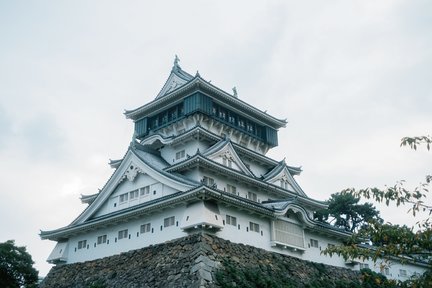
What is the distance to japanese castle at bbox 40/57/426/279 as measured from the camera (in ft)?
72.5

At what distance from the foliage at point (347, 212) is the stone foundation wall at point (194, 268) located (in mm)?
29552

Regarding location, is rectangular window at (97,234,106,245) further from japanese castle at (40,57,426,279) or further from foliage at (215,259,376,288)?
foliage at (215,259,376,288)

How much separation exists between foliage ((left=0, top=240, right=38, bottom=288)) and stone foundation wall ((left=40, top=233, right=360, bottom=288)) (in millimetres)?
8499

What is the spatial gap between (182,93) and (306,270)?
14588 millimetres

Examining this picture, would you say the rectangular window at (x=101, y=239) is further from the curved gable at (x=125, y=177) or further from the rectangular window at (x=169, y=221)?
the rectangular window at (x=169, y=221)

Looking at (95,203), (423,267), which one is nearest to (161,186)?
(95,203)

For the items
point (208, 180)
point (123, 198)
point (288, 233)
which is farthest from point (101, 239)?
point (288, 233)

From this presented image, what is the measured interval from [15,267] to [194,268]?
2088 centimetres

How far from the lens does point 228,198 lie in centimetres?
2142

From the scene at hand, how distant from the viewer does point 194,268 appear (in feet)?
61.8

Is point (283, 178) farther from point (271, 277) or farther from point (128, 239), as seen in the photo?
point (128, 239)

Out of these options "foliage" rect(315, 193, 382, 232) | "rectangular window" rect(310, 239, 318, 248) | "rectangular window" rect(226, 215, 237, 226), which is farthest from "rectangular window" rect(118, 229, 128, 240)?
"foliage" rect(315, 193, 382, 232)

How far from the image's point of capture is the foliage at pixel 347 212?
54375mm

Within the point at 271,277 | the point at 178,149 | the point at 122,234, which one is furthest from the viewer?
the point at 178,149
